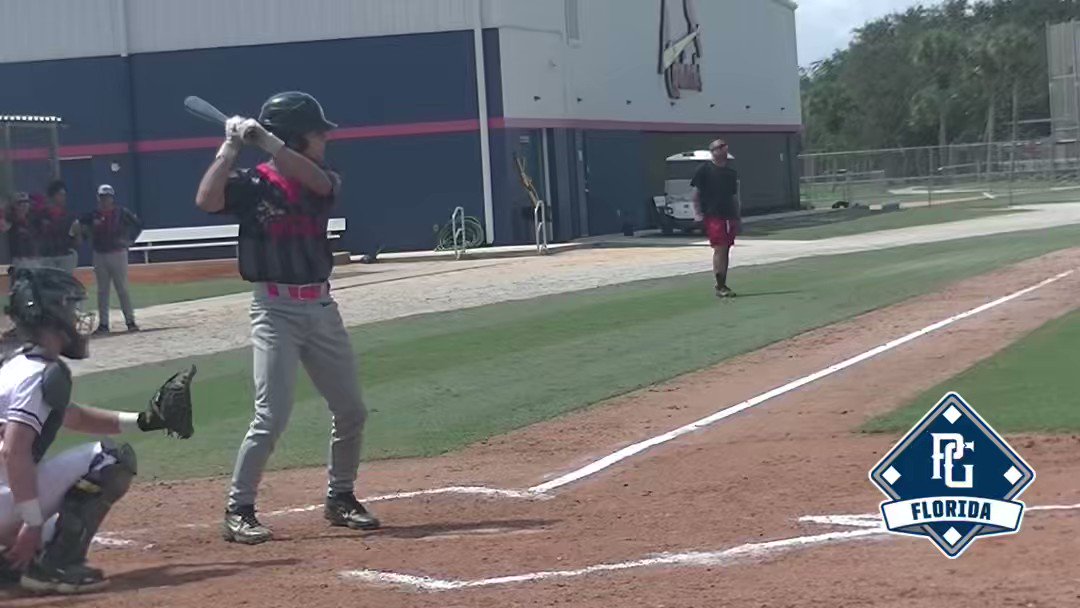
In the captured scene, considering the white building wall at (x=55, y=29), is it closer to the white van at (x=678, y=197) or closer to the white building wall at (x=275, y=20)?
the white building wall at (x=275, y=20)

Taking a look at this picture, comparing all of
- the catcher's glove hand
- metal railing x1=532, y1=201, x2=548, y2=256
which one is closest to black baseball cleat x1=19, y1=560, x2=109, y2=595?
the catcher's glove hand

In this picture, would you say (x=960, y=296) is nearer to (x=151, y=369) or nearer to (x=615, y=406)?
(x=615, y=406)

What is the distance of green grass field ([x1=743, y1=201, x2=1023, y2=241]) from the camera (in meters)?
40.8

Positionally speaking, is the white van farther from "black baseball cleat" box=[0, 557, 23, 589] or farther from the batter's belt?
"black baseball cleat" box=[0, 557, 23, 589]

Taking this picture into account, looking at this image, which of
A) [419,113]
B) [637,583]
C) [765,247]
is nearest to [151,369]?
[637,583]

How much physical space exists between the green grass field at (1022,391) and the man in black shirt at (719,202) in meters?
6.56

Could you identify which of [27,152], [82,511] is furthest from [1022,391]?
[27,152]

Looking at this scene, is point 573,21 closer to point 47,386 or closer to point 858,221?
point 858,221

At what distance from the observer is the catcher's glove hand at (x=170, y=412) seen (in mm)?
7258

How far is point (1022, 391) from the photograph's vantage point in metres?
11.0

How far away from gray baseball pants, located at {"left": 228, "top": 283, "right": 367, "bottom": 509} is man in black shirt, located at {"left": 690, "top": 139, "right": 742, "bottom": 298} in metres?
12.6

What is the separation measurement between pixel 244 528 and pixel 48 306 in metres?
1.60

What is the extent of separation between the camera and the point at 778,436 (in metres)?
10.2

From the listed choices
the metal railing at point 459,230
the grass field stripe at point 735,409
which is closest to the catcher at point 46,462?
the grass field stripe at point 735,409
